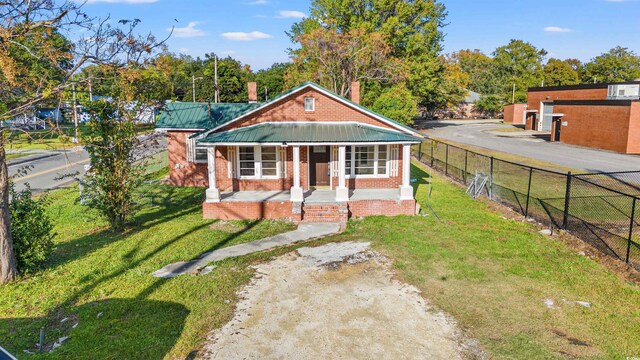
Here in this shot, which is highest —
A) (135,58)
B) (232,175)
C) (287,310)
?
(135,58)

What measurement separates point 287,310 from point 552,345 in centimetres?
492

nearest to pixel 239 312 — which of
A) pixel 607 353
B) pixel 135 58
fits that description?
pixel 607 353

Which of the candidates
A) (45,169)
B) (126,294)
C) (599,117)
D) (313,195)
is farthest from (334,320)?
(599,117)

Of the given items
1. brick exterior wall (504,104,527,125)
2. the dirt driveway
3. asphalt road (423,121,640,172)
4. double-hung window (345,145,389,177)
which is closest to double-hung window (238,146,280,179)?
double-hung window (345,145,389,177)

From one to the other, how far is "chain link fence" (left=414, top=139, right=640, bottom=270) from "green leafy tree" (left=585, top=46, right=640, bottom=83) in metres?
73.4

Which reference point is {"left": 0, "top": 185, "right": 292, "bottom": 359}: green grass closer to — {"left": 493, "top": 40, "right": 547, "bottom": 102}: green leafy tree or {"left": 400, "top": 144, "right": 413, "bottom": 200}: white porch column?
{"left": 400, "top": 144, "right": 413, "bottom": 200}: white porch column

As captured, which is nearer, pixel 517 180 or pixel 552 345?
pixel 552 345

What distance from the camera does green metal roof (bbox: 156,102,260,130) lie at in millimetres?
21516

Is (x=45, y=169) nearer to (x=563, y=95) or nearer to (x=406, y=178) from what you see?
(x=406, y=178)

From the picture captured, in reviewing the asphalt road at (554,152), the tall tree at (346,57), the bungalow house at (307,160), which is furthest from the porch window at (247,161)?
the tall tree at (346,57)

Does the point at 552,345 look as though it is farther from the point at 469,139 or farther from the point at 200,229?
the point at 469,139

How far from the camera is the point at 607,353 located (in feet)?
23.8

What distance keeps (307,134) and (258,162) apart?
2.83 meters

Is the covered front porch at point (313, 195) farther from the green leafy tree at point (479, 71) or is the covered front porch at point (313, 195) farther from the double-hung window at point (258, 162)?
the green leafy tree at point (479, 71)
